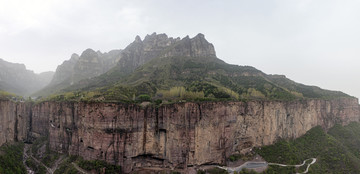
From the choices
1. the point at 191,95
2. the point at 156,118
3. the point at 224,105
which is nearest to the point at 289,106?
the point at 224,105

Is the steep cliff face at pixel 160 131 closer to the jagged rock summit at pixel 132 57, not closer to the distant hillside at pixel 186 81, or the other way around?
the distant hillside at pixel 186 81

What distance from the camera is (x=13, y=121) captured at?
52656 mm

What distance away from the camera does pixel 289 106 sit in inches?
2345

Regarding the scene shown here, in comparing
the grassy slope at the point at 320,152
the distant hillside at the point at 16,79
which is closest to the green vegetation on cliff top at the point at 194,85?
the grassy slope at the point at 320,152

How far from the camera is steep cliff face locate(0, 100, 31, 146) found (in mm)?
46025

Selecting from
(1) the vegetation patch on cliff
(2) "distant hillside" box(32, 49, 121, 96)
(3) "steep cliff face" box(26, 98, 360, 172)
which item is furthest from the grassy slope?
(2) "distant hillside" box(32, 49, 121, 96)

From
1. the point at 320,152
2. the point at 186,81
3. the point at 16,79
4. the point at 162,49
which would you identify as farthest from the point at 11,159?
the point at 16,79

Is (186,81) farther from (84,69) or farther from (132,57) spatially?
(84,69)

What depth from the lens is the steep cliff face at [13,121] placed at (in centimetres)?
4603

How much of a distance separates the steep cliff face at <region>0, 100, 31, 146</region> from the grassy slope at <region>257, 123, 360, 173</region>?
214 ft

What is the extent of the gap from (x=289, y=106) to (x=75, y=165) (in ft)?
200

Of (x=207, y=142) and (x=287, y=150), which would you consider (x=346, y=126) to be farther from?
(x=207, y=142)

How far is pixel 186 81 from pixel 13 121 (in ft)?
176

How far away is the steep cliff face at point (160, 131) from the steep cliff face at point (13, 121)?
368 inches
